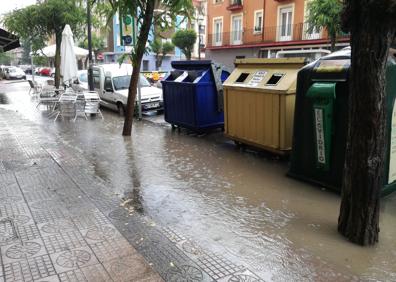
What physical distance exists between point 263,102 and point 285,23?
2570 cm

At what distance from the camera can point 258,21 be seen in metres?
32.2

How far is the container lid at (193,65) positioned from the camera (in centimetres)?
874

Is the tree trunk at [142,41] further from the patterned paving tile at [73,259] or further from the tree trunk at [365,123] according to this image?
the patterned paving tile at [73,259]

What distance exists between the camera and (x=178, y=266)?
3.22 metres

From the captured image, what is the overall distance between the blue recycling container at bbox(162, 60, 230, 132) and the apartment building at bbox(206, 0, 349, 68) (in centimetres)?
1828

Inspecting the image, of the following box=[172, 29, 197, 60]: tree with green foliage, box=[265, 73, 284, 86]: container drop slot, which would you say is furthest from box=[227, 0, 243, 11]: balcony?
box=[265, 73, 284, 86]: container drop slot

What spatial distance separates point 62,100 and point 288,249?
9.30m

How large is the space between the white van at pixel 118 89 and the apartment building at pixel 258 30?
1514 cm

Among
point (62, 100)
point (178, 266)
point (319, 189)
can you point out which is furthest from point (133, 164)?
point (62, 100)

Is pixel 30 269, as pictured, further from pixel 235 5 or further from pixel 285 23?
pixel 235 5

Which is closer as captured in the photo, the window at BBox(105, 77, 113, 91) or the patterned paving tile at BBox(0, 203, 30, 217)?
the patterned paving tile at BBox(0, 203, 30, 217)

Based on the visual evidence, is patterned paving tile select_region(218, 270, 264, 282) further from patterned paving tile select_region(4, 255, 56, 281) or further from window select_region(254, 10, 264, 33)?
window select_region(254, 10, 264, 33)

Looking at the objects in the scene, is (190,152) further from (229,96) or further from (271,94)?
(271,94)

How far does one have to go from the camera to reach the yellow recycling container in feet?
20.5
